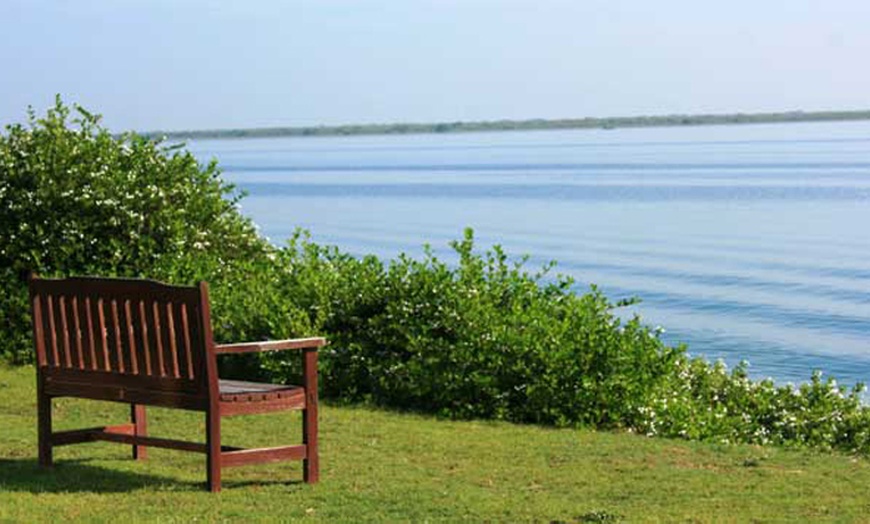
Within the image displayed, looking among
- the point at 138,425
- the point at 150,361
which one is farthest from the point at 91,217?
the point at 150,361

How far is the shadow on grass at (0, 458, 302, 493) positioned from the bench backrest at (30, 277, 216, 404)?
0.61 m

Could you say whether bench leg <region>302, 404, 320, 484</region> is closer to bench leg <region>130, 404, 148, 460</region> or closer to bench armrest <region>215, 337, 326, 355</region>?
bench armrest <region>215, 337, 326, 355</region>

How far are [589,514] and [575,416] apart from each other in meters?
4.48

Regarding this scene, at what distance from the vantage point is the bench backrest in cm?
794

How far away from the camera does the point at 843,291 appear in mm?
34656

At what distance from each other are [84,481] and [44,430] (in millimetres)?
582

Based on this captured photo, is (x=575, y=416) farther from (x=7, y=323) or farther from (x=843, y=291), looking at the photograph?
(x=843, y=291)

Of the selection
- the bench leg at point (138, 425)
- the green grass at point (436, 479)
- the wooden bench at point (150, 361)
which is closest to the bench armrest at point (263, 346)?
the wooden bench at point (150, 361)

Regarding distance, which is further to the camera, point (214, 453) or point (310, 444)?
point (310, 444)

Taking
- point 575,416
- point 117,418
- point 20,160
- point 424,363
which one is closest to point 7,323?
point 20,160

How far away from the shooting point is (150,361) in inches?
322

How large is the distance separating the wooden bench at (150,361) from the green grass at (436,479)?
0.26 metres

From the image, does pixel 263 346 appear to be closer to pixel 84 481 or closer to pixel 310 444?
pixel 310 444

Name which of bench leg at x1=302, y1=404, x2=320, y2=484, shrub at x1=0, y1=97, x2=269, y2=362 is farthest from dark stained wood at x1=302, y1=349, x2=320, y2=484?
shrub at x1=0, y1=97, x2=269, y2=362
